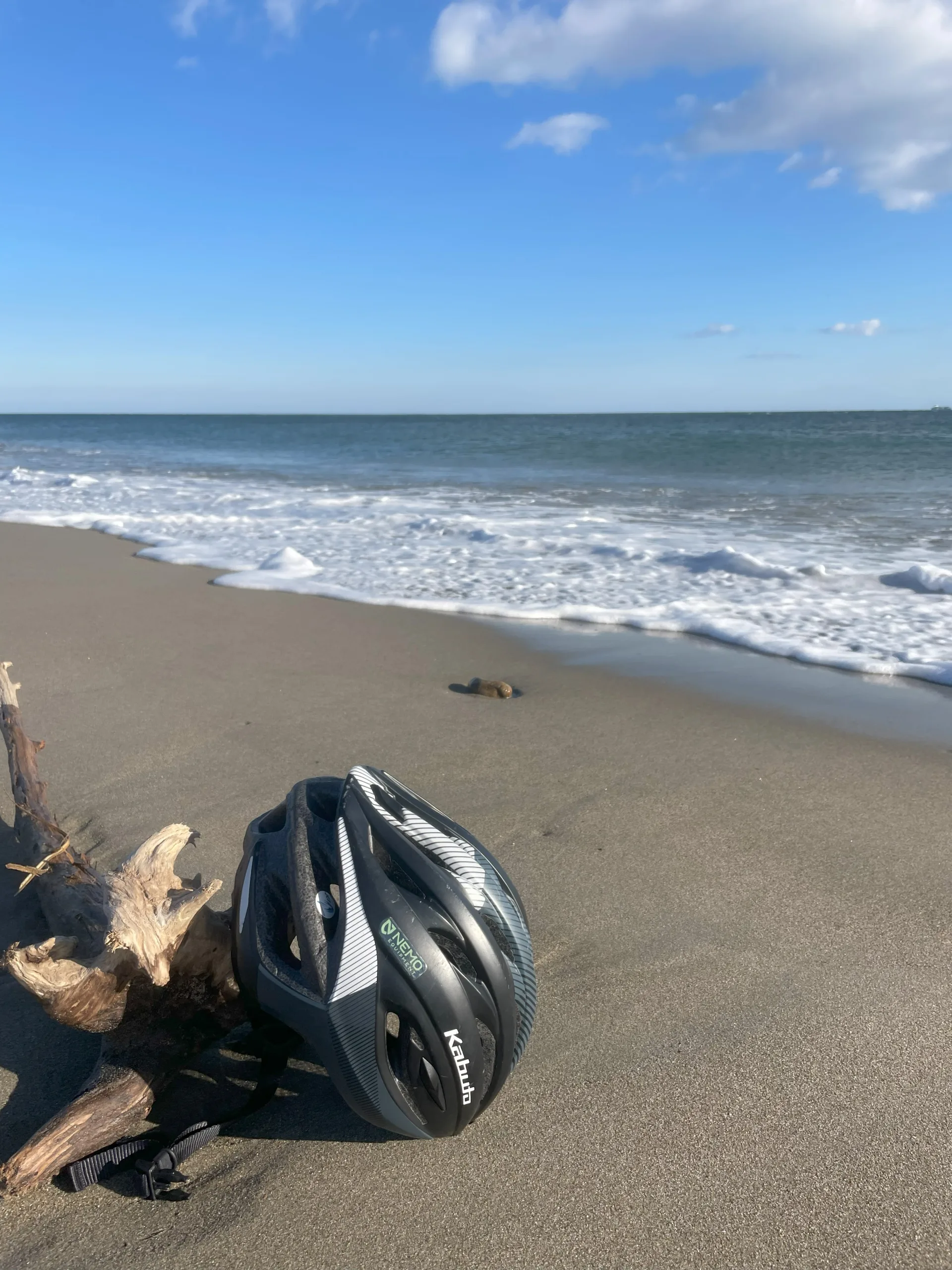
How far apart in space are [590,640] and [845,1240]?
4742 millimetres

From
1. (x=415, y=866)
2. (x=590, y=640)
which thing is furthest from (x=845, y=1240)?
(x=590, y=640)

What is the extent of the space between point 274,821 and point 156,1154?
0.73 m

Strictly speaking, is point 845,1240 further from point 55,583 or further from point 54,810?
point 55,583

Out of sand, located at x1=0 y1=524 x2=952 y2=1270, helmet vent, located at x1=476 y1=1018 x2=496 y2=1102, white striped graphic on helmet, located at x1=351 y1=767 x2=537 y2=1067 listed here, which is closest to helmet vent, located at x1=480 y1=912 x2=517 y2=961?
white striped graphic on helmet, located at x1=351 y1=767 x2=537 y2=1067

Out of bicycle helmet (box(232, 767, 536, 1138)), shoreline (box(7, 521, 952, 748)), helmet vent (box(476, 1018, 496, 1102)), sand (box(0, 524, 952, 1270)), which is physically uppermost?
bicycle helmet (box(232, 767, 536, 1138))

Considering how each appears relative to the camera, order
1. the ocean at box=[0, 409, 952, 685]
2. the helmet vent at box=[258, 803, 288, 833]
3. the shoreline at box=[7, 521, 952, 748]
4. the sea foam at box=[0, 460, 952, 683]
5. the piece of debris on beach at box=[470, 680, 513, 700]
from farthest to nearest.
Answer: the ocean at box=[0, 409, 952, 685], the sea foam at box=[0, 460, 952, 683], the piece of debris on beach at box=[470, 680, 513, 700], the shoreline at box=[7, 521, 952, 748], the helmet vent at box=[258, 803, 288, 833]

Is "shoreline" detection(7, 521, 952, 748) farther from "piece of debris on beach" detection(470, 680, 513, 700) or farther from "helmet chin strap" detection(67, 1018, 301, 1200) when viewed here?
"helmet chin strap" detection(67, 1018, 301, 1200)

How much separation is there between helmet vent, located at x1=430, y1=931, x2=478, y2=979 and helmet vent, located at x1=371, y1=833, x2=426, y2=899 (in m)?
0.09

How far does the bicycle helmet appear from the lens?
6.04 ft

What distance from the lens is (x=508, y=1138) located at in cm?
206

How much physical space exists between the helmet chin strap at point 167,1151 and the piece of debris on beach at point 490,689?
3.14 meters

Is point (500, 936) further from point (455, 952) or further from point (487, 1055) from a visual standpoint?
point (487, 1055)

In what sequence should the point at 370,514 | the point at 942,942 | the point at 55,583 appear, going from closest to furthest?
the point at 942,942 < the point at 55,583 < the point at 370,514

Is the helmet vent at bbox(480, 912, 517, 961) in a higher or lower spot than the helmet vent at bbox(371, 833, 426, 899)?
lower
